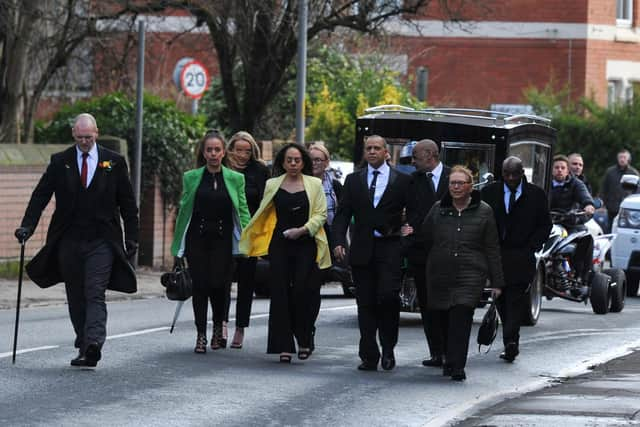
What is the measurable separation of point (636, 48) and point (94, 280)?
121 feet

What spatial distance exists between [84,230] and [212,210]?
57.0 inches

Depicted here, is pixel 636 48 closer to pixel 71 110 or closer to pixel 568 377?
pixel 71 110

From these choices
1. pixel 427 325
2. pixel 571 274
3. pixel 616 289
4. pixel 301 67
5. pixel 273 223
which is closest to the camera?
pixel 427 325

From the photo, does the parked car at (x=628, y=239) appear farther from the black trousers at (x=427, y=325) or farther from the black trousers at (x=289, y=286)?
the black trousers at (x=289, y=286)

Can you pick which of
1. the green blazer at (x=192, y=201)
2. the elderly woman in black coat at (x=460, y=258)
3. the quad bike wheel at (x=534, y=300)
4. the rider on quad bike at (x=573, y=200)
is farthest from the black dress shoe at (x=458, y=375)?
the rider on quad bike at (x=573, y=200)

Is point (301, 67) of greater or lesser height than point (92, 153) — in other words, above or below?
above

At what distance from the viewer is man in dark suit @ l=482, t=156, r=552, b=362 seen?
1326 cm

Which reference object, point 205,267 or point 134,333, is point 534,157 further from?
point 205,267

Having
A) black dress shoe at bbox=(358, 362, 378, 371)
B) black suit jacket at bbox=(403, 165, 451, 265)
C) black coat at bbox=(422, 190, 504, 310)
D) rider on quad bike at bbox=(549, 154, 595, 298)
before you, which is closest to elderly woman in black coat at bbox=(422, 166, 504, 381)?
black coat at bbox=(422, 190, 504, 310)

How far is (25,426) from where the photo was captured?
30.9 feet

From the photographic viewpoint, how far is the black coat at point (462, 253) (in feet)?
39.7

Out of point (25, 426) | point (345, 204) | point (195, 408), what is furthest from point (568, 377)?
point (25, 426)

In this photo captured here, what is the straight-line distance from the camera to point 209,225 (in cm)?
1330

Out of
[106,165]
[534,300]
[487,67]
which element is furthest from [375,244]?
[487,67]
